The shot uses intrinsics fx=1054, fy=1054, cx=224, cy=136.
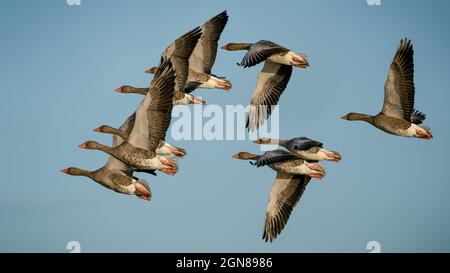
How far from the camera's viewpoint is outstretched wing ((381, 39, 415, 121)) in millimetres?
20516

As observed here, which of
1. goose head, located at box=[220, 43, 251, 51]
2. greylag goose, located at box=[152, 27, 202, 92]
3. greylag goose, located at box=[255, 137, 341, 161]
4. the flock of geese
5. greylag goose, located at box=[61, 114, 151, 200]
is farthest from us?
goose head, located at box=[220, 43, 251, 51]

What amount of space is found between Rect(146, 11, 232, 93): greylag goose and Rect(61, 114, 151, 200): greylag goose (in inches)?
127

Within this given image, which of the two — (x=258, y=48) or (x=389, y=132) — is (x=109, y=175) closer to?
(x=258, y=48)


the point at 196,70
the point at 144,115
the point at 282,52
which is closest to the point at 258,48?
the point at 282,52

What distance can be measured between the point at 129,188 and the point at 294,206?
3.61 m

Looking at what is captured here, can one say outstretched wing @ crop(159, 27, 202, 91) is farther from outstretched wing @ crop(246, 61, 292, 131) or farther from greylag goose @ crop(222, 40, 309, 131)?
outstretched wing @ crop(246, 61, 292, 131)

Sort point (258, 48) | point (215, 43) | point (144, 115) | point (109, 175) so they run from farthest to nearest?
point (215, 43) → point (258, 48) → point (109, 175) → point (144, 115)

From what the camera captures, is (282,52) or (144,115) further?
(282,52)

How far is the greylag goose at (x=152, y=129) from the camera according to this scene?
1839 cm

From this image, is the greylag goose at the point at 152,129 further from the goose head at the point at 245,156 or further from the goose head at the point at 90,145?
the goose head at the point at 245,156

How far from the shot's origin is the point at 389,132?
70.3 feet

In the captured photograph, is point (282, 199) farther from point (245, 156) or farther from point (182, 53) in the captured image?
point (182, 53)

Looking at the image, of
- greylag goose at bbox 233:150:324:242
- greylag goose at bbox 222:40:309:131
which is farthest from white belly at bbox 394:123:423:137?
greylag goose at bbox 222:40:309:131

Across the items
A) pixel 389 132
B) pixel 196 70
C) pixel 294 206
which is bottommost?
pixel 294 206
